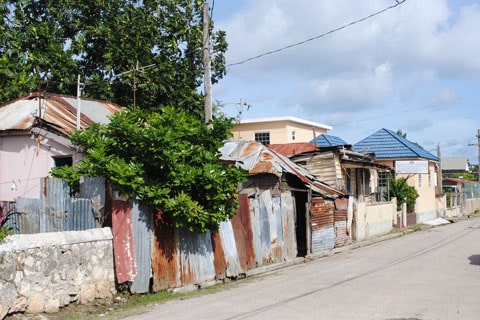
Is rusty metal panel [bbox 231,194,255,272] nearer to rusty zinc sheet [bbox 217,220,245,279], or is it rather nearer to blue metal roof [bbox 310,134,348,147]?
rusty zinc sheet [bbox 217,220,245,279]

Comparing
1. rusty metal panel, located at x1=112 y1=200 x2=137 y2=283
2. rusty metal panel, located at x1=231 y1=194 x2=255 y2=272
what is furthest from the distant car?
rusty metal panel, located at x1=112 y1=200 x2=137 y2=283

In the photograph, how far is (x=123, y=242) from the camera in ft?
35.3

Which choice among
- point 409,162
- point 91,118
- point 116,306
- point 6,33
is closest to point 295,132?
point 409,162

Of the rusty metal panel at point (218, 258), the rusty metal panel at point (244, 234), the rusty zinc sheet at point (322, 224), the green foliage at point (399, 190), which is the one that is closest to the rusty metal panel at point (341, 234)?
the rusty zinc sheet at point (322, 224)

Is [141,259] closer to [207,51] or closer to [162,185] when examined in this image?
[162,185]

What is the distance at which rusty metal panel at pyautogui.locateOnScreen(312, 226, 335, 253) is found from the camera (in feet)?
61.6

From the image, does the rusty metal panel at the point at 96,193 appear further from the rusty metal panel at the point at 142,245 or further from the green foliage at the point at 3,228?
the green foliage at the point at 3,228

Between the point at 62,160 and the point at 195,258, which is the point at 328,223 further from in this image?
the point at 62,160

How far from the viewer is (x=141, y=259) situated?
36.2ft

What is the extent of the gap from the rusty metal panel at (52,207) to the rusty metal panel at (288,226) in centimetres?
771

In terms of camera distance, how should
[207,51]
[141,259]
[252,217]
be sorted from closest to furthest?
1. [141,259]
2. [252,217]
3. [207,51]

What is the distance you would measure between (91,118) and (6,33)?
31.1 feet

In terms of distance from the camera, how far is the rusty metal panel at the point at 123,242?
10.6 meters

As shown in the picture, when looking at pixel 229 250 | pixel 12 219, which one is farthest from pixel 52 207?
pixel 229 250
